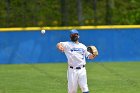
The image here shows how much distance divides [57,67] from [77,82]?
366 inches

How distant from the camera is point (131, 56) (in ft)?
75.7

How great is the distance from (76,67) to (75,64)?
7 centimetres

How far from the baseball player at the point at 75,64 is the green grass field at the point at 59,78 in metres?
2.71

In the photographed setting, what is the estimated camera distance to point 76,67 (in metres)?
11.1

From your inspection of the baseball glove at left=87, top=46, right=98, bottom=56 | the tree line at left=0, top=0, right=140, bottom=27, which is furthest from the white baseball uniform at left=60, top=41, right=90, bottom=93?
the tree line at left=0, top=0, right=140, bottom=27

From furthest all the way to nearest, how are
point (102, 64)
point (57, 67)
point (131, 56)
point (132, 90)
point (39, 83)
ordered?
point (131, 56), point (102, 64), point (57, 67), point (39, 83), point (132, 90)

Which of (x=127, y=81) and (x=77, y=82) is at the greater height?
(x=77, y=82)

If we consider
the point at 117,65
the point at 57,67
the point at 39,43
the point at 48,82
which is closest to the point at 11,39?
the point at 39,43

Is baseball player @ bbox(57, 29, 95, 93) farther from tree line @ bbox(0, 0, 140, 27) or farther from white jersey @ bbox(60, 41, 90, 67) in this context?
tree line @ bbox(0, 0, 140, 27)

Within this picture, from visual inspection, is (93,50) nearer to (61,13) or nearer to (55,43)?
(55,43)

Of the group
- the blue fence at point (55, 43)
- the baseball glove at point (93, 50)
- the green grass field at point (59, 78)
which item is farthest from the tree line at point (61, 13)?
the baseball glove at point (93, 50)

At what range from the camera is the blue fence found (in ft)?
71.9

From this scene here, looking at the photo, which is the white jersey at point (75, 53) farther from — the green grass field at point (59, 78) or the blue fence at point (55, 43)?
the blue fence at point (55, 43)

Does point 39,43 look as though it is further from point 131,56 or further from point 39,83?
point 39,83
